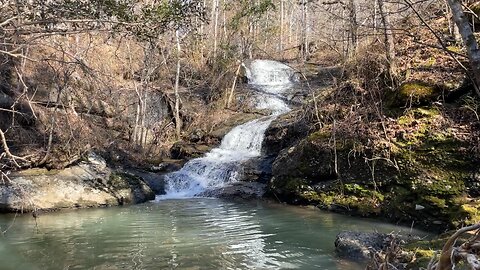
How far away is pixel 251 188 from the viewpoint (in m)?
13.8

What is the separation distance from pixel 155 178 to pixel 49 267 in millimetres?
8804

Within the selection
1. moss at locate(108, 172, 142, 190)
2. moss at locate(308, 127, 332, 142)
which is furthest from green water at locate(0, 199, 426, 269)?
moss at locate(308, 127, 332, 142)

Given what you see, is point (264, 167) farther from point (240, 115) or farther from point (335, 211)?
point (240, 115)

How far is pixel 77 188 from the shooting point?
12.9 meters

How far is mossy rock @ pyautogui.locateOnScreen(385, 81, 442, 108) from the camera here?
33.4 ft

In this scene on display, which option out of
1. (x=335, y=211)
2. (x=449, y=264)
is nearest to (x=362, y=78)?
(x=335, y=211)

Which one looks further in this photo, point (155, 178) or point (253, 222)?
point (155, 178)

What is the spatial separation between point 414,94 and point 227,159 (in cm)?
796

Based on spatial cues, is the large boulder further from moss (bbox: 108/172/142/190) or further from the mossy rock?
moss (bbox: 108/172/142/190)

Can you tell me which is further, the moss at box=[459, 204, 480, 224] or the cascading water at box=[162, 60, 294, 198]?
the cascading water at box=[162, 60, 294, 198]

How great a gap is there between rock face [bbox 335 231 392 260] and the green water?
223 mm

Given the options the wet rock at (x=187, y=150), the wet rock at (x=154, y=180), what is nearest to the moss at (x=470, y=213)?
the wet rock at (x=154, y=180)


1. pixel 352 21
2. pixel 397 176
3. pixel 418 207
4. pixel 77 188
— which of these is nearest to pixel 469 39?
pixel 352 21

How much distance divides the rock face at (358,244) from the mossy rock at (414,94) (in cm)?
421
